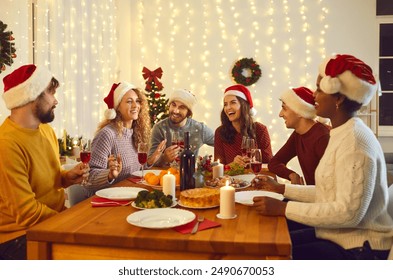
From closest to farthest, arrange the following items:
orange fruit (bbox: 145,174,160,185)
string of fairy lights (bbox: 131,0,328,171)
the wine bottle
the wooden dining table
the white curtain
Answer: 1. the wooden dining table
2. the wine bottle
3. orange fruit (bbox: 145,174,160,185)
4. the white curtain
5. string of fairy lights (bbox: 131,0,328,171)

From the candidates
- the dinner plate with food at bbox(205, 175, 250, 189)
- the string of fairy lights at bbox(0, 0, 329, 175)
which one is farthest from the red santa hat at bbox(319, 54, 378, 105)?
the string of fairy lights at bbox(0, 0, 329, 175)

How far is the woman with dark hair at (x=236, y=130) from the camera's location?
3.13m

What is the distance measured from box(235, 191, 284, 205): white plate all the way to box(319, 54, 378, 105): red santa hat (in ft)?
1.68

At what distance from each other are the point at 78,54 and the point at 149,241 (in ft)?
11.2

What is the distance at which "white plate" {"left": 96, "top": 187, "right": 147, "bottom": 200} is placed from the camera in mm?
1779

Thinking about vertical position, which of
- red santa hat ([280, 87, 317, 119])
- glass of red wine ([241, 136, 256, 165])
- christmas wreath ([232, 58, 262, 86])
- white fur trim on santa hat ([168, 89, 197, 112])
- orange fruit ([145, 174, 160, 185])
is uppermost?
christmas wreath ([232, 58, 262, 86])

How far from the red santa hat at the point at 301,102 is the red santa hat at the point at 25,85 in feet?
4.97

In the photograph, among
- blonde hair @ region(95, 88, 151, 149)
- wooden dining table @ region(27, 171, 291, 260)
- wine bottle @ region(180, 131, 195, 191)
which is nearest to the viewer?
wooden dining table @ region(27, 171, 291, 260)

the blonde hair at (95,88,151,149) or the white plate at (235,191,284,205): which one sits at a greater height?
the blonde hair at (95,88,151,149)

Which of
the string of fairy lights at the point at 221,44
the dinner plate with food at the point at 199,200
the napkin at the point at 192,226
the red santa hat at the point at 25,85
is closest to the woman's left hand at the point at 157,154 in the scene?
the red santa hat at the point at 25,85

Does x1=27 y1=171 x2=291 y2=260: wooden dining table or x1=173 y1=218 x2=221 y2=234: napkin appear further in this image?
x1=173 y1=218 x2=221 y2=234: napkin

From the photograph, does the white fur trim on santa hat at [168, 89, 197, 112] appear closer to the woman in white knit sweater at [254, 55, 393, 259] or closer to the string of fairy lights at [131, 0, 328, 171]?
the woman in white knit sweater at [254, 55, 393, 259]

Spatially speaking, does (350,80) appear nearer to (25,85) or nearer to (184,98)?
(25,85)

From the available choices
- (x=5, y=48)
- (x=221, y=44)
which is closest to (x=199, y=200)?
(x=5, y=48)
